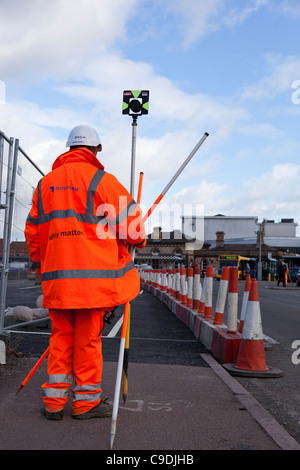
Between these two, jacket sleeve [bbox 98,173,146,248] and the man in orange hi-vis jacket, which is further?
jacket sleeve [bbox 98,173,146,248]

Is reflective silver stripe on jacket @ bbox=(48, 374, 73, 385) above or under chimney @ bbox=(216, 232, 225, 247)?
under

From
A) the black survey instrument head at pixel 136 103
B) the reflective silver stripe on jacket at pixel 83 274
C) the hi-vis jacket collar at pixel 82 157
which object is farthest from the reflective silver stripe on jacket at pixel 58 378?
the black survey instrument head at pixel 136 103

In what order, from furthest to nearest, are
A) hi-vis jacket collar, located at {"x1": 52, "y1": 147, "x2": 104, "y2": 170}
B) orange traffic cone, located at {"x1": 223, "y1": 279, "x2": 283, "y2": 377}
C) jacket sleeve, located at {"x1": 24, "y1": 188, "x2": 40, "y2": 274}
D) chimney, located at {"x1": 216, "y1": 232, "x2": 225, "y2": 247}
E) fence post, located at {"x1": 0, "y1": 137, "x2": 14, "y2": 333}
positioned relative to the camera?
chimney, located at {"x1": 216, "y1": 232, "x2": 225, "y2": 247} < fence post, located at {"x1": 0, "y1": 137, "x2": 14, "y2": 333} < orange traffic cone, located at {"x1": 223, "y1": 279, "x2": 283, "y2": 377} < jacket sleeve, located at {"x1": 24, "y1": 188, "x2": 40, "y2": 274} < hi-vis jacket collar, located at {"x1": 52, "y1": 147, "x2": 104, "y2": 170}

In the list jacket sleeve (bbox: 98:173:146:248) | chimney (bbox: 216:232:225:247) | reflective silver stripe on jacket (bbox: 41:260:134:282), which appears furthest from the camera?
chimney (bbox: 216:232:225:247)

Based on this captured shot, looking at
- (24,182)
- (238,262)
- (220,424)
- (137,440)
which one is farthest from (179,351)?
(238,262)

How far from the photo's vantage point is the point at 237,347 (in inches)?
245

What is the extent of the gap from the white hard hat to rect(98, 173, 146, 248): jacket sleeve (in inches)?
13.6

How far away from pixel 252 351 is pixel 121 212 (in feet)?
8.97

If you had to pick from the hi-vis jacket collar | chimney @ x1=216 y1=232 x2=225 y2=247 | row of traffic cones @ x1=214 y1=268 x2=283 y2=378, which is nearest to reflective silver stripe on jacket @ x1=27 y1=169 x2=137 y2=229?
the hi-vis jacket collar

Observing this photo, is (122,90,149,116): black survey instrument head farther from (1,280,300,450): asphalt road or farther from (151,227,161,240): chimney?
(151,227,161,240): chimney

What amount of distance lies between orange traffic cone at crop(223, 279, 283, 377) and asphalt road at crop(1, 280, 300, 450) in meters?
0.11

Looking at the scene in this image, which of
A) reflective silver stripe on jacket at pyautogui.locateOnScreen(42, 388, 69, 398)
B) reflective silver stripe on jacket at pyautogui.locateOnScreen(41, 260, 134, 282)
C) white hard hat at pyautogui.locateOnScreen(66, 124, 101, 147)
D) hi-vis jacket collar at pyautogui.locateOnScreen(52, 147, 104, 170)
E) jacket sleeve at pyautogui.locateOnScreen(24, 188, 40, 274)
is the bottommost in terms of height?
reflective silver stripe on jacket at pyautogui.locateOnScreen(42, 388, 69, 398)

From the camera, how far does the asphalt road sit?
4.78 m
